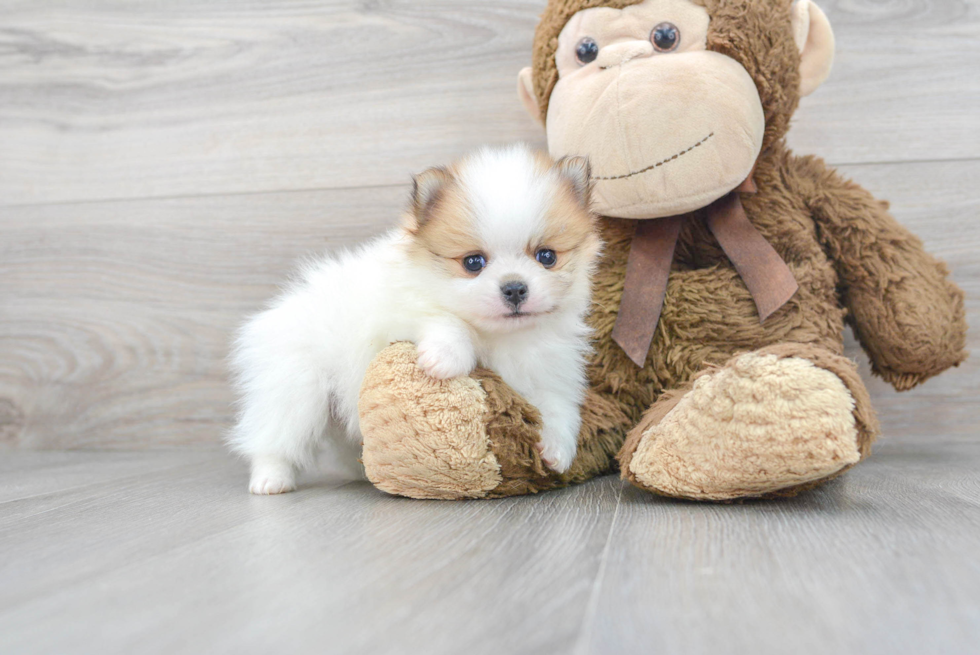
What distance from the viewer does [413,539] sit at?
2.63 ft

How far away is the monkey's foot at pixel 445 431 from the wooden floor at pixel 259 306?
0.14ft

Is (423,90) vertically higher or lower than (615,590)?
higher

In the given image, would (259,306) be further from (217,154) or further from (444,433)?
(444,433)

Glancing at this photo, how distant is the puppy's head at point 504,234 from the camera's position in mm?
966

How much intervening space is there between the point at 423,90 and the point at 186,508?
97 cm

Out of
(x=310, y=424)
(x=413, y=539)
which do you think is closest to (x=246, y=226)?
(x=310, y=424)

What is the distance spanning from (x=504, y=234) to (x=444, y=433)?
0.27m

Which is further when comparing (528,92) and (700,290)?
(528,92)

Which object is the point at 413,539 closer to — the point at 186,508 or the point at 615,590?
the point at 615,590

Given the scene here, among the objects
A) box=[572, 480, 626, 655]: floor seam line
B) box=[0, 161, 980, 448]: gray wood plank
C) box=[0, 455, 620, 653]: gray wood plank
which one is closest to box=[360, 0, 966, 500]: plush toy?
box=[0, 455, 620, 653]: gray wood plank

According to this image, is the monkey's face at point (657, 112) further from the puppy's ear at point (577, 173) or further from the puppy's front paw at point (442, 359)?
the puppy's front paw at point (442, 359)

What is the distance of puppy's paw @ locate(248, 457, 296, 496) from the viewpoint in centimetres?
114

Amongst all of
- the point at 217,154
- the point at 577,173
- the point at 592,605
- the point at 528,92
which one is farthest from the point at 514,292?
the point at 217,154

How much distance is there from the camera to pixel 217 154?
164cm
